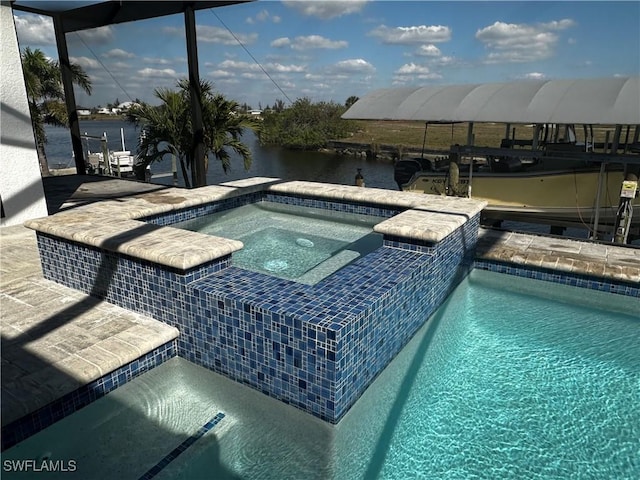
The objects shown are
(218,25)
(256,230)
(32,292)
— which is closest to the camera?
(32,292)

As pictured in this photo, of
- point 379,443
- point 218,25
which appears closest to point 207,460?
point 379,443

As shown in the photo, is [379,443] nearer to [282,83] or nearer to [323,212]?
[323,212]

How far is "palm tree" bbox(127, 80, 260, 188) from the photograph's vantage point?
9641mm

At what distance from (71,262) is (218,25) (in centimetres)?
576

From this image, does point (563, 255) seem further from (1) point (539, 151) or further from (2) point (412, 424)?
(2) point (412, 424)

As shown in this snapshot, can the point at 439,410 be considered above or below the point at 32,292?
below

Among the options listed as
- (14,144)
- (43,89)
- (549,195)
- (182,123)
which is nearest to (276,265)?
(14,144)

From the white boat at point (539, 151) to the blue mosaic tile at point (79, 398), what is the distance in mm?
5549

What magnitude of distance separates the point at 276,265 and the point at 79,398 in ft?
9.28

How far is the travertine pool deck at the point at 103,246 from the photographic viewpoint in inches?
108

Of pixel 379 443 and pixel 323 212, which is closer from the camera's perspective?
pixel 379 443

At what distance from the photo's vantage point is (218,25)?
7.98m

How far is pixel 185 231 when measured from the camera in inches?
152

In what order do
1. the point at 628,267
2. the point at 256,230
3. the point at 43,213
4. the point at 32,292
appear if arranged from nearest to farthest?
the point at 32,292 < the point at 628,267 < the point at 43,213 < the point at 256,230
